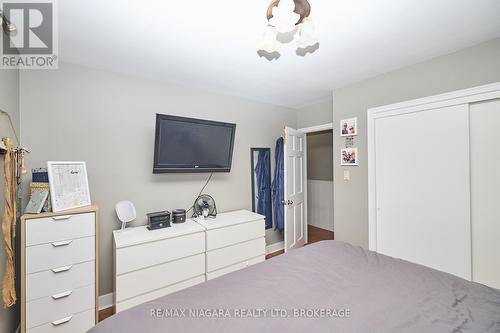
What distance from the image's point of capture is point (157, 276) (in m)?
2.06

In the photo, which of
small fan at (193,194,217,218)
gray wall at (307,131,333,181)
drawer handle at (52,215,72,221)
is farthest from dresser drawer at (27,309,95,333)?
gray wall at (307,131,333,181)

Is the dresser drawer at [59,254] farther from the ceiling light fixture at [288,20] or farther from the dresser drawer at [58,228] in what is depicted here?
the ceiling light fixture at [288,20]

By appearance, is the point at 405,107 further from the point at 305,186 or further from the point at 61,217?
the point at 61,217

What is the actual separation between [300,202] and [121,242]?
262cm

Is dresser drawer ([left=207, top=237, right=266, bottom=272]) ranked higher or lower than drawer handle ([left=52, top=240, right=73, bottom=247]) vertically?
lower

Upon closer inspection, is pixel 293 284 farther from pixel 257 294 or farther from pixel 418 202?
pixel 418 202

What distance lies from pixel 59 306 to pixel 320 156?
4631mm

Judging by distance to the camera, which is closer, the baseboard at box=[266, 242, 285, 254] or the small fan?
the small fan

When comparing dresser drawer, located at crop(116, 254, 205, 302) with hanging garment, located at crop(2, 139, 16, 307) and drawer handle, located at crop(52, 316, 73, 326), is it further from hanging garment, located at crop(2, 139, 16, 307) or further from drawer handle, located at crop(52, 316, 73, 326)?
hanging garment, located at crop(2, 139, 16, 307)

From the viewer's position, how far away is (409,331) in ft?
2.90

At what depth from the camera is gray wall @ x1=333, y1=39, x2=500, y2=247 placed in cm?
187

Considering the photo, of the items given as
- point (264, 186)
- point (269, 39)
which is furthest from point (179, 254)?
point (269, 39)

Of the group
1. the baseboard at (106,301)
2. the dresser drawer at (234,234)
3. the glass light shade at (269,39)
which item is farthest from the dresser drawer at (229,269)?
the glass light shade at (269,39)

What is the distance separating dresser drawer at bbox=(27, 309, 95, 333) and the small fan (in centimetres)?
132
